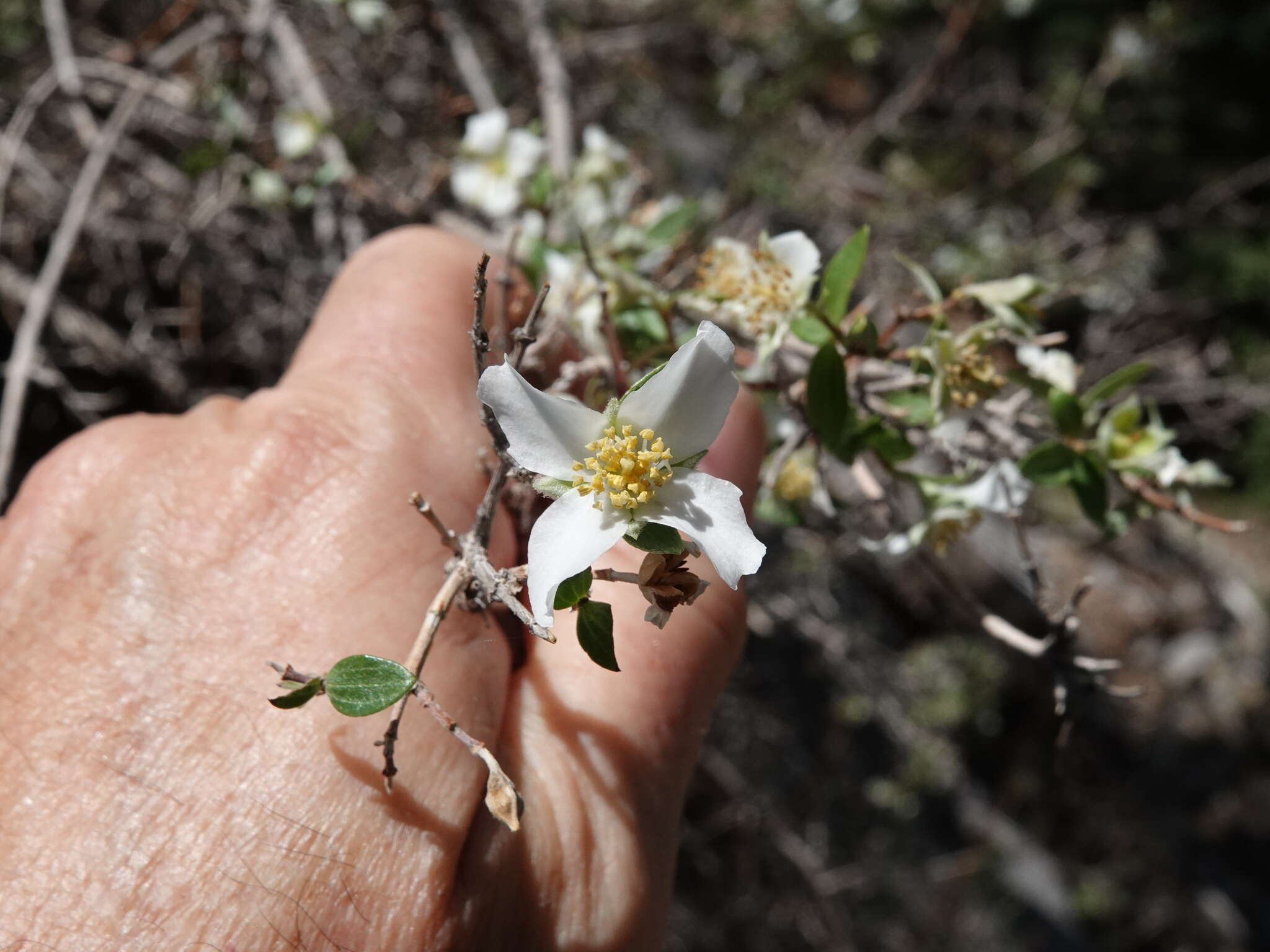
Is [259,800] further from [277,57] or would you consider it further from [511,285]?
[277,57]

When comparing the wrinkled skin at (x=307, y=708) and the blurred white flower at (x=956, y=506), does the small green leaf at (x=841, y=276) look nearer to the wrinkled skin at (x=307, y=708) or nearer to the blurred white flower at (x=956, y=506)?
the wrinkled skin at (x=307, y=708)

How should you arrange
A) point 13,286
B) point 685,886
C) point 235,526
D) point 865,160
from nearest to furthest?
point 235,526, point 13,286, point 685,886, point 865,160

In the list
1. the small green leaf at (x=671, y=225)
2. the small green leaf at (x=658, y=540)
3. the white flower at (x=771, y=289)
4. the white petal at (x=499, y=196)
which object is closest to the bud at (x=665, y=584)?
the small green leaf at (x=658, y=540)

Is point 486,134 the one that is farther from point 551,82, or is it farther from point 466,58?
point 466,58

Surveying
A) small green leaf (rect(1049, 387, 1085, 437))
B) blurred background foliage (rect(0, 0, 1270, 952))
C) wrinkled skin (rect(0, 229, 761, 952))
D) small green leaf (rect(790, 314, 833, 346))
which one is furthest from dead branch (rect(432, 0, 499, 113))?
small green leaf (rect(1049, 387, 1085, 437))

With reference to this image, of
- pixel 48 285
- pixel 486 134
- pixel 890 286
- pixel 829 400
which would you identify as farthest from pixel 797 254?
pixel 890 286

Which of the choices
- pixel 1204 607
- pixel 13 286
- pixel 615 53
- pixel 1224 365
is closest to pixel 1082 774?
pixel 1204 607
